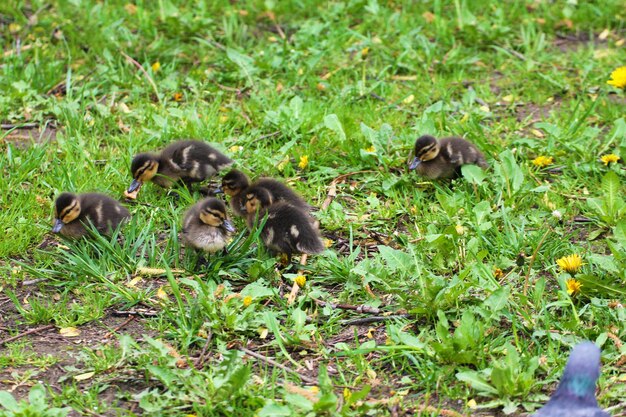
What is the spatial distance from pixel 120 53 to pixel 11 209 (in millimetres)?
2253

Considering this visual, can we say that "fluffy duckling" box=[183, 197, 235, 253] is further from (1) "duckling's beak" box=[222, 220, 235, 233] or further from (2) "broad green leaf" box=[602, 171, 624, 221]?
(2) "broad green leaf" box=[602, 171, 624, 221]

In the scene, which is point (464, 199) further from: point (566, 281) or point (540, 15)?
point (540, 15)

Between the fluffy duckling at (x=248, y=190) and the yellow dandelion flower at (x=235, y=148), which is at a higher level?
the fluffy duckling at (x=248, y=190)

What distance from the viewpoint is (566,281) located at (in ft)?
16.0

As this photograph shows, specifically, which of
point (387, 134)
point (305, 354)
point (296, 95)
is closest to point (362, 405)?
point (305, 354)

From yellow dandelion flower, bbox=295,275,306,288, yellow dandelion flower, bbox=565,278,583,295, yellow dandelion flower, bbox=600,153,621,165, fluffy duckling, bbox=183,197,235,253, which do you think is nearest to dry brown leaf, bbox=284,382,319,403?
yellow dandelion flower, bbox=295,275,306,288

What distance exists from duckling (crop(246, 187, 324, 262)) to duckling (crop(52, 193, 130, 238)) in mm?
808

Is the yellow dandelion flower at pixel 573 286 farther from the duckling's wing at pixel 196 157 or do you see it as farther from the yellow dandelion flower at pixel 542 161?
the duckling's wing at pixel 196 157

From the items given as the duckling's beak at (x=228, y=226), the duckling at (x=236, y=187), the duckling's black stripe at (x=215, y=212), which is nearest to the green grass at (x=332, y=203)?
the duckling's beak at (x=228, y=226)

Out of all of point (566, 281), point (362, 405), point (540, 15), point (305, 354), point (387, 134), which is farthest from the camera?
point (540, 15)

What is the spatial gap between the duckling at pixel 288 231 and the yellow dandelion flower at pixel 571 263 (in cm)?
127

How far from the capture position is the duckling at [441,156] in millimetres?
5898

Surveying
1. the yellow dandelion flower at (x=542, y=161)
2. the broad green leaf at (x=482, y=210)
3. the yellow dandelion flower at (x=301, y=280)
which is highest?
the broad green leaf at (x=482, y=210)

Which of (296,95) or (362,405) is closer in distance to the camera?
(362,405)
